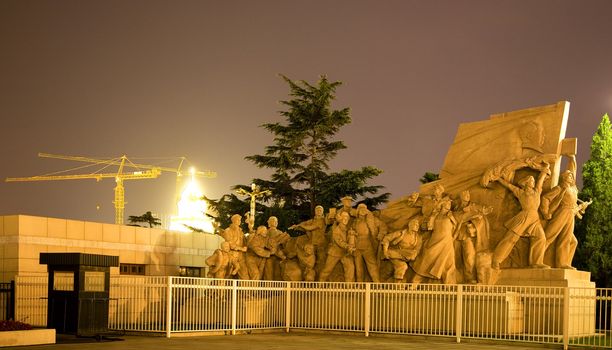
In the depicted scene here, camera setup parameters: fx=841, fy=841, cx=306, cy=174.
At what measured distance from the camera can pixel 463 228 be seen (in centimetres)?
1839

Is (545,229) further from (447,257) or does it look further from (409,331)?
(409,331)

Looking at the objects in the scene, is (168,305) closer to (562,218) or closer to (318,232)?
(318,232)

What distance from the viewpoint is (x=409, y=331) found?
17.7 metres

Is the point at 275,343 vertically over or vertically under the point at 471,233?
under

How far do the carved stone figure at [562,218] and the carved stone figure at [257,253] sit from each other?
260 inches

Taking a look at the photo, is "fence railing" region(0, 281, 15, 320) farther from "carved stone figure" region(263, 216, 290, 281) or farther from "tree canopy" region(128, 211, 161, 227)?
"tree canopy" region(128, 211, 161, 227)

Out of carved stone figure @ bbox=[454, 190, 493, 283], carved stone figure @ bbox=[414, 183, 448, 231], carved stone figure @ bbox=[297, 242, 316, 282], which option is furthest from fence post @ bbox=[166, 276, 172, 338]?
Result: carved stone figure @ bbox=[454, 190, 493, 283]

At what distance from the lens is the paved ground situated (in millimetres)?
14039

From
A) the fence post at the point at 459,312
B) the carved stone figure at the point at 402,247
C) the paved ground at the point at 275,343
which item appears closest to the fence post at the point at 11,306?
the paved ground at the point at 275,343

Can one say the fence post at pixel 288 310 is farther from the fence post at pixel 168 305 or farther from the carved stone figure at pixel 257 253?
the fence post at pixel 168 305

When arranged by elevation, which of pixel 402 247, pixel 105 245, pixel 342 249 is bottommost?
pixel 105 245

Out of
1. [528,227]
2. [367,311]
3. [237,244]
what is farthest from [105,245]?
[528,227]

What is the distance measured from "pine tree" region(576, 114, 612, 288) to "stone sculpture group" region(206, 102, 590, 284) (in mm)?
9814

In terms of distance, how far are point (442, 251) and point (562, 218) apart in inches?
106
